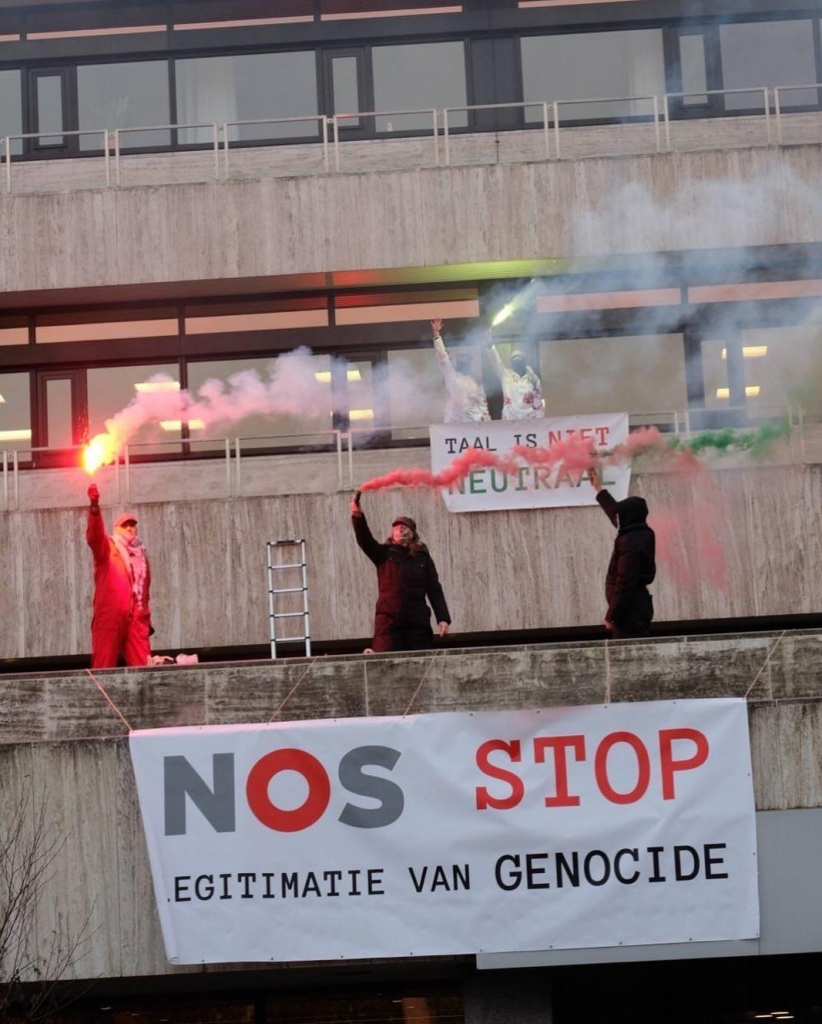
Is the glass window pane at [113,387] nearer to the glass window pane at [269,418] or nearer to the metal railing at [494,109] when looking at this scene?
the glass window pane at [269,418]

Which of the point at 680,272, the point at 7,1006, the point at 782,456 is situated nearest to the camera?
the point at 7,1006

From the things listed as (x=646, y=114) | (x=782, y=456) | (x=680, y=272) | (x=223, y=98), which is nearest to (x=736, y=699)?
(x=782, y=456)

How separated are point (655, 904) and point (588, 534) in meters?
7.77

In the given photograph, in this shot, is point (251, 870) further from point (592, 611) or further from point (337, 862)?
point (592, 611)

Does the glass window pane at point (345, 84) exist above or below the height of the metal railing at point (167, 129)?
above

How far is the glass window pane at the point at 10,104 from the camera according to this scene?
2428cm

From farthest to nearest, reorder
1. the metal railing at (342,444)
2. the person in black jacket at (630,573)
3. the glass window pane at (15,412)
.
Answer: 1. the glass window pane at (15,412)
2. the metal railing at (342,444)
3. the person in black jacket at (630,573)

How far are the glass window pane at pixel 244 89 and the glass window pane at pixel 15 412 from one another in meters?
3.70

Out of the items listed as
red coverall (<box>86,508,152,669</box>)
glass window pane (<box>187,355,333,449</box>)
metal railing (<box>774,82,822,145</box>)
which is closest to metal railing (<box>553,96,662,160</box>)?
metal railing (<box>774,82,822,145</box>)

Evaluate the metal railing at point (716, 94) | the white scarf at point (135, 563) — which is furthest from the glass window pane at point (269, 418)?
the white scarf at point (135, 563)

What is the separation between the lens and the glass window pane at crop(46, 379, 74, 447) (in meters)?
23.5

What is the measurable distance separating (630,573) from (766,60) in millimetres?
10471

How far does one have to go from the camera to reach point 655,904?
547 inches

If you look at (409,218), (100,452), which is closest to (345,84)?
(409,218)
